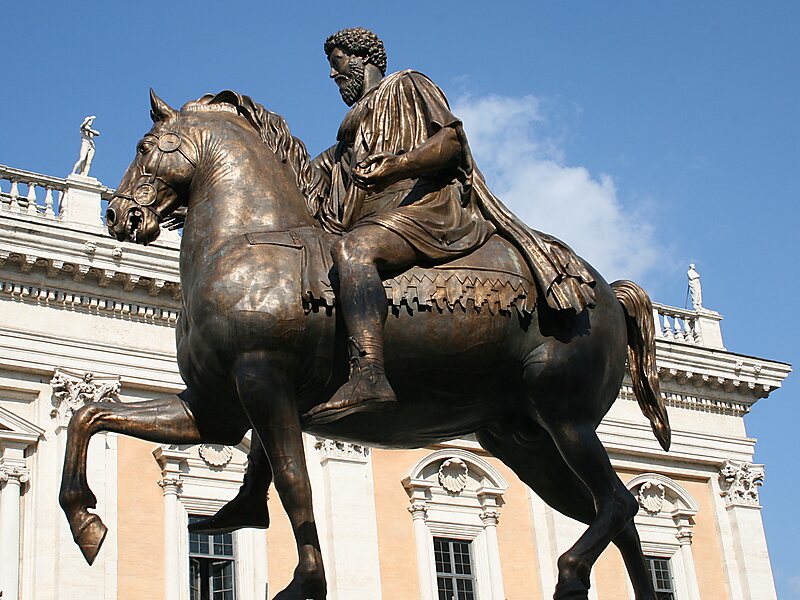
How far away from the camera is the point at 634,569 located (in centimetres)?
486

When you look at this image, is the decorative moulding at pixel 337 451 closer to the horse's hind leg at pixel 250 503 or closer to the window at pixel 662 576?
the window at pixel 662 576

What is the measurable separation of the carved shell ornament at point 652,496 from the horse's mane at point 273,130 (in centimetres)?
1854

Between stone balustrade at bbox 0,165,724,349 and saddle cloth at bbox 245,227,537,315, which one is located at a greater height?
stone balustrade at bbox 0,165,724,349

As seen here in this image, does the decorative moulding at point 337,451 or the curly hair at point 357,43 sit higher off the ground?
the decorative moulding at point 337,451

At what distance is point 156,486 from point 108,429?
14.4 meters

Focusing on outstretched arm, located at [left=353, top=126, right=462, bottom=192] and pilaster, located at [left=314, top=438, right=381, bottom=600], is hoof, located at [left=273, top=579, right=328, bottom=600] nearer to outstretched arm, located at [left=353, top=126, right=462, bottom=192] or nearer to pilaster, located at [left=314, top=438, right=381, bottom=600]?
outstretched arm, located at [left=353, top=126, right=462, bottom=192]

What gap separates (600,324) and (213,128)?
1.41 m

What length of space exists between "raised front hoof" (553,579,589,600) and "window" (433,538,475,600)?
52.6ft

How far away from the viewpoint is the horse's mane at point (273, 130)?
4.86 meters

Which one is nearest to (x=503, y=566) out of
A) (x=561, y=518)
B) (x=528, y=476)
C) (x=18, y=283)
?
(x=561, y=518)

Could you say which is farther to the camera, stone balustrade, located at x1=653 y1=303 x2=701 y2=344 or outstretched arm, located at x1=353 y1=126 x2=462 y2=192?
stone balustrade, located at x1=653 y1=303 x2=701 y2=344

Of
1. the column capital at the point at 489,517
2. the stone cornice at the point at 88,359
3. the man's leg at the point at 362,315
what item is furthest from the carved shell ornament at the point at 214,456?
the man's leg at the point at 362,315

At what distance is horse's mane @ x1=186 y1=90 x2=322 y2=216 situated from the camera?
16.0 ft

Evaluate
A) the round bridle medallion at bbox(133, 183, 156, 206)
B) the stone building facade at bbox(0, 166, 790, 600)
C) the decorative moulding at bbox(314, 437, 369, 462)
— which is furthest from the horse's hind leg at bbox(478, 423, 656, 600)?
the decorative moulding at bbox(314, 437, 369, 462)
